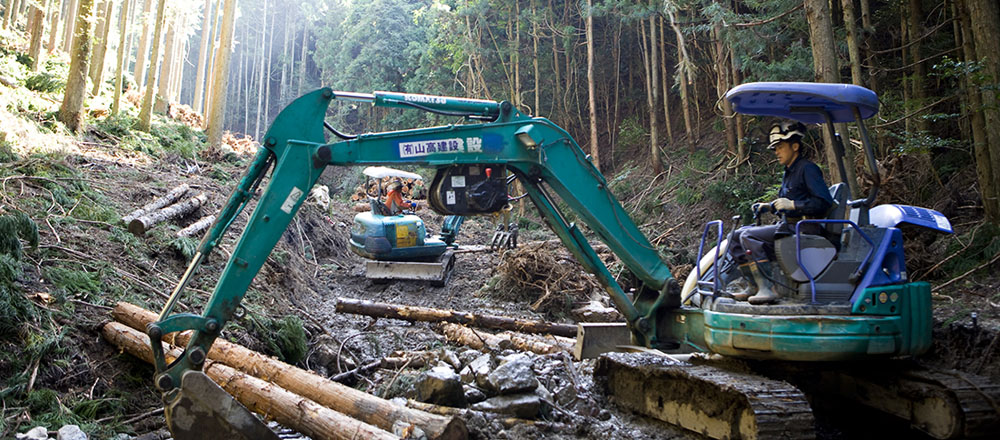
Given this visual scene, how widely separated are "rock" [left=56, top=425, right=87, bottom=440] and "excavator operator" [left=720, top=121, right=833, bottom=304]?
4.91 m

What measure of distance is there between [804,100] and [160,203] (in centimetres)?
888

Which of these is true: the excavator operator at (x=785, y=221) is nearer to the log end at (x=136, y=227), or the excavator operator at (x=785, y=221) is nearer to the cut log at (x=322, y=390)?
the cut log at (x=322, y=390)

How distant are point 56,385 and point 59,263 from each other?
6.84ft

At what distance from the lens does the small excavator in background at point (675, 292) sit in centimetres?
427

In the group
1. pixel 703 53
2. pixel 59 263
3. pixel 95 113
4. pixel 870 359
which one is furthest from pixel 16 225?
pixel 703 53

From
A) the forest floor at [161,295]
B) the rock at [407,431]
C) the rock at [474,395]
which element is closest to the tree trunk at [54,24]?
the forest floor at [161,295]

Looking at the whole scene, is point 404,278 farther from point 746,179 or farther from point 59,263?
point 746,179

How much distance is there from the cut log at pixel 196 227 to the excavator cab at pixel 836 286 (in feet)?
23.6

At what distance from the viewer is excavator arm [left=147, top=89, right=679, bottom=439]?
436 centimetres

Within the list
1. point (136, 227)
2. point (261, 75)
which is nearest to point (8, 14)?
point (136, 227)

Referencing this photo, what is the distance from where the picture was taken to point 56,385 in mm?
5074

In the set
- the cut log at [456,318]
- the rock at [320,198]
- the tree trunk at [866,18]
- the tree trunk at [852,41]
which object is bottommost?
the cut log at [456,318]

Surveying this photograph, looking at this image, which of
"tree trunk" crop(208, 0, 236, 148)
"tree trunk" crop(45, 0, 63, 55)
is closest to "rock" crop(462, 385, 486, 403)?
"tree trunk" crop(208, 0, 236, 148)

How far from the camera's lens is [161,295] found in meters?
7.09
